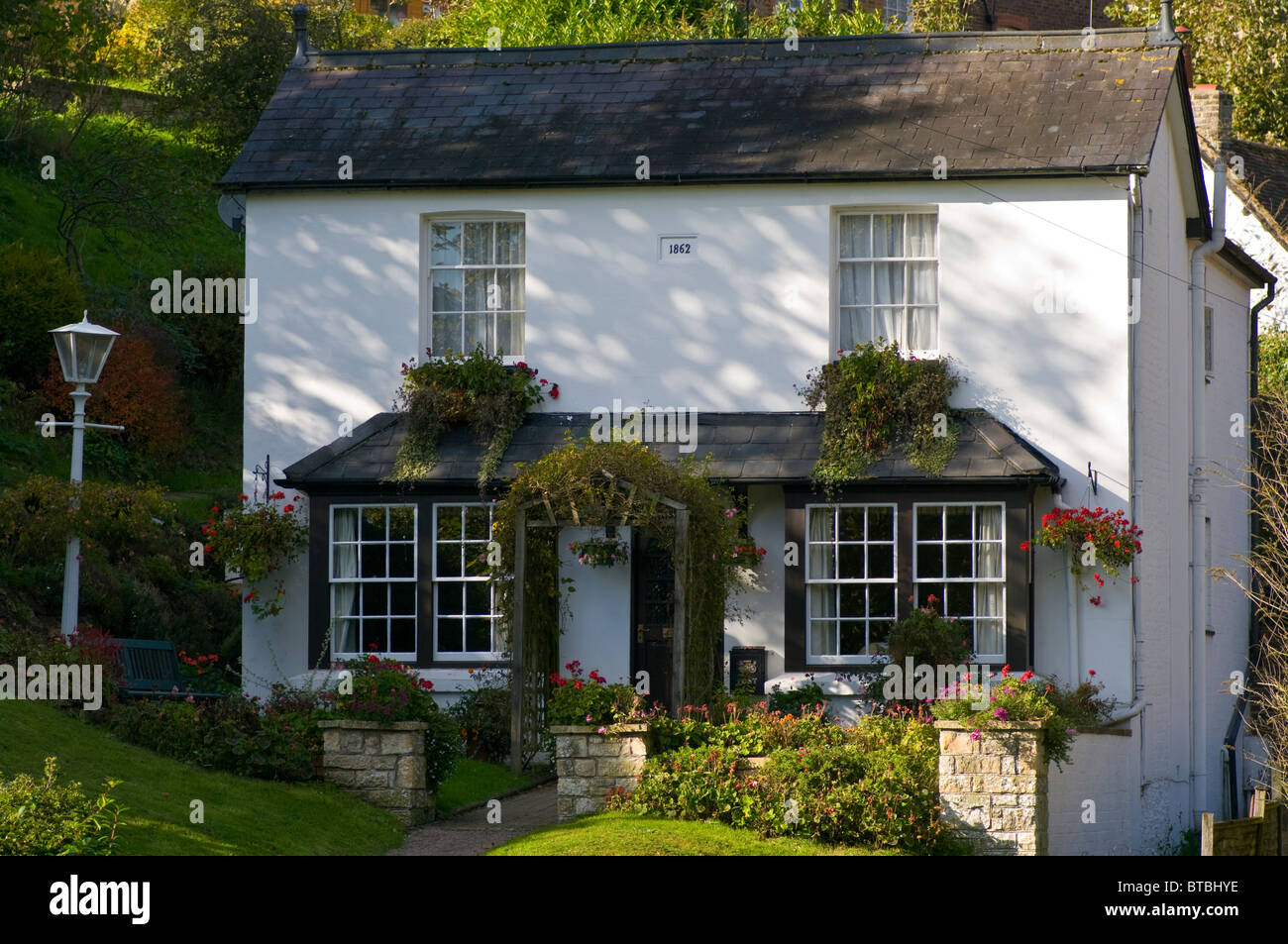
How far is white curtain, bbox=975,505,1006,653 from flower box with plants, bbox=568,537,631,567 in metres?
3.73

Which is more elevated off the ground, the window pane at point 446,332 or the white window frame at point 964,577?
the window pane at point 446,332

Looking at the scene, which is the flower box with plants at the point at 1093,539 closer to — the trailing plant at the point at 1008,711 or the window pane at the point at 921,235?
the trailing plant at the point at 1008,711

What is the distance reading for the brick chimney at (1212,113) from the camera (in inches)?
970

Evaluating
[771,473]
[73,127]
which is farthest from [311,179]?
[73,127]

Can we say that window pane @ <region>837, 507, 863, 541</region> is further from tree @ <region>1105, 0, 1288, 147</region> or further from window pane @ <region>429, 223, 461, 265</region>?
tree @ <region>1105, 0, 1288, 147</region>

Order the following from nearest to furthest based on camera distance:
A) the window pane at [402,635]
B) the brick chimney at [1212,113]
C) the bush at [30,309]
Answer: the window pane at [402,635], the bush at [30,309], the brick chimney at [1212,113]

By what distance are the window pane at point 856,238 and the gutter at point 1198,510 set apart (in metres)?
5.13

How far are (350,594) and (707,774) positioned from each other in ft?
20.1

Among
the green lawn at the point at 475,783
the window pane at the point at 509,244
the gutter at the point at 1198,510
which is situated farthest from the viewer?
the gutter at the point at 1198,510

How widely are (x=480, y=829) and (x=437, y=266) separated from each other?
741 cm

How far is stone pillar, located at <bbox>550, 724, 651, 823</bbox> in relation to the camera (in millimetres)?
12828

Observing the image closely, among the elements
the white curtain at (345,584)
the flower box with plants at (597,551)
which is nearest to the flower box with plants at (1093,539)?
the flower box with plants at (597,551)

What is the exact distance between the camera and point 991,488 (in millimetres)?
15961

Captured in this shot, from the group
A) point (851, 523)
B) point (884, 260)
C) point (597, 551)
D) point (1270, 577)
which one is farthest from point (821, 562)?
point (1270, 577)
